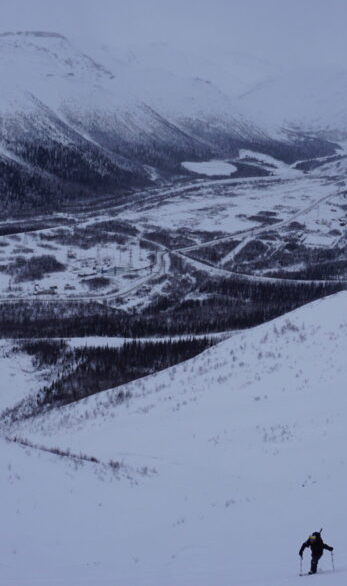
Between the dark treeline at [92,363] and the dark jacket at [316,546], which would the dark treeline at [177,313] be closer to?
the dark treeline at [92,363]

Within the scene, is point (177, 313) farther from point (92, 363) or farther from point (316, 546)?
point (316, 546)

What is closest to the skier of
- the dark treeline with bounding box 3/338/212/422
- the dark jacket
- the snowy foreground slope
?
the dark jacket

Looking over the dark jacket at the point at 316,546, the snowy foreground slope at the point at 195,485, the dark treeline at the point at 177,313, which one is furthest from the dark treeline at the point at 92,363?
the dark jacket at the point at 316,546

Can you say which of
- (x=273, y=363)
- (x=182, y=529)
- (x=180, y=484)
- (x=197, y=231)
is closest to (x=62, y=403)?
(x=273, y=363)

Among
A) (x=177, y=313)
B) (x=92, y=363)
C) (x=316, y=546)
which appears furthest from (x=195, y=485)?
(x=177, y=313)

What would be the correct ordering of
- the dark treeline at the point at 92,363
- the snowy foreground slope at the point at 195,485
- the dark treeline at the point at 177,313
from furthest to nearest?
the dark treeline at the point at 177,313, the dark treeline at the point at 92,363, the snowy foreground slope at the point at 195,485
